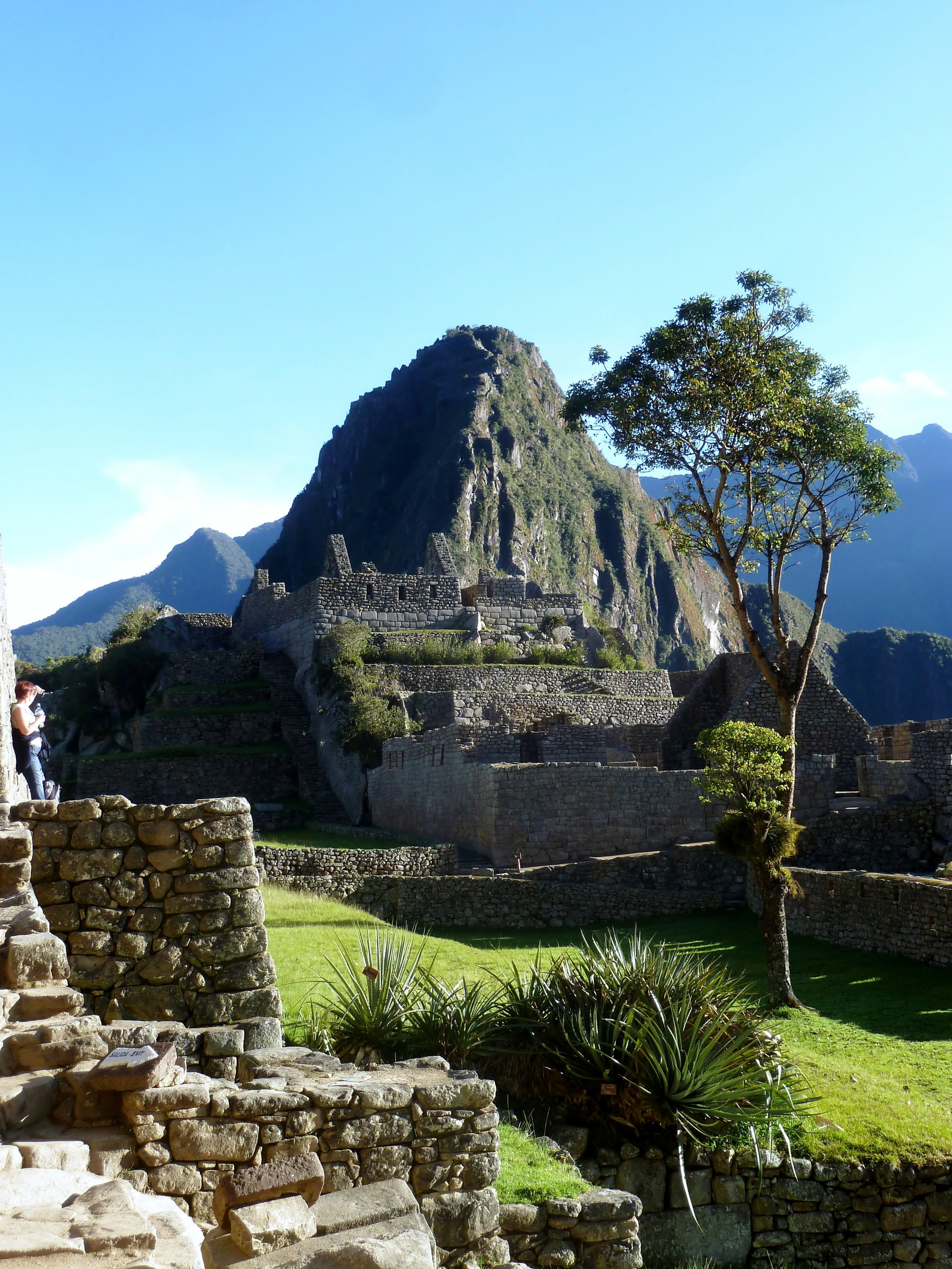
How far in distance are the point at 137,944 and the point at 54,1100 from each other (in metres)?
2.24

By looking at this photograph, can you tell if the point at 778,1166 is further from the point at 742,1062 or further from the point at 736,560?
the point at 736,560

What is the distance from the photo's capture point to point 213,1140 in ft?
15.5

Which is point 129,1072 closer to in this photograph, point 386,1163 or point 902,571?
point 386,1163

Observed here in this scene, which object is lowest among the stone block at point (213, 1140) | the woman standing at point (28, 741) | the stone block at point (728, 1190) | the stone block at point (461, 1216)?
the stone block at point (728, 1190)

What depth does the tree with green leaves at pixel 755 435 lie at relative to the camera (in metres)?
16.4

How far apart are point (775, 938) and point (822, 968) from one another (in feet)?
5.79

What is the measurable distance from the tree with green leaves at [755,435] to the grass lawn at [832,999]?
2.84 meters

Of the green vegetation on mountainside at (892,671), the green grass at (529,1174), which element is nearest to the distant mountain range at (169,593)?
the green vegetation on mountainside at (892,671)

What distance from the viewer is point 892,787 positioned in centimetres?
2005

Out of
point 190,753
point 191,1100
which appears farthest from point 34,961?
point 190,753

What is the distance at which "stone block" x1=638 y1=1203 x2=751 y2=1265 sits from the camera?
25.3ft

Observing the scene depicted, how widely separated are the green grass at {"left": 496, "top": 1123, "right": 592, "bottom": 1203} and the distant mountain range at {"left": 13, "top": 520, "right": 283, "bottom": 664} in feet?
260

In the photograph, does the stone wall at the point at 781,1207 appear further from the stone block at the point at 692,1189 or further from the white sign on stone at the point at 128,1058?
the white sign on stone at the point at 128,1058

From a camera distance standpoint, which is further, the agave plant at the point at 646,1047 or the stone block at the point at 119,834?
the agave plant at the point at 646,1047
